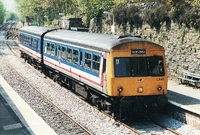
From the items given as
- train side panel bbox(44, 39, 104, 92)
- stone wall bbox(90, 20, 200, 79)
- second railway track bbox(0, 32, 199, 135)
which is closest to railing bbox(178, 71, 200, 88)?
stone wall bbox(90, 20, 200, 79)

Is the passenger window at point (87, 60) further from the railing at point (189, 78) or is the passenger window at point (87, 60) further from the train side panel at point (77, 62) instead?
the railing at point (189, 78)

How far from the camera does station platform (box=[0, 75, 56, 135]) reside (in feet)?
39.5

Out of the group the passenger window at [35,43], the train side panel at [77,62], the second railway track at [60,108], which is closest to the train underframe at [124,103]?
the second railway track at [60,108]

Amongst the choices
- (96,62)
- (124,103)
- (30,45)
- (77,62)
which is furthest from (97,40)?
(30,45)

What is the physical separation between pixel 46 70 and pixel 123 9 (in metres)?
7.63

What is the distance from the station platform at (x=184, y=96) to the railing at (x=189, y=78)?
0.30 m

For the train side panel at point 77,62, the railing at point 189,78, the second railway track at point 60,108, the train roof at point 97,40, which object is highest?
the train roof at point 97,40

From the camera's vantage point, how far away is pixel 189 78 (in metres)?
18.1

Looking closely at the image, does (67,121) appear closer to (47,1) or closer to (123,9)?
(123,9)

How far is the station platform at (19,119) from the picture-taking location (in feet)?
39.5

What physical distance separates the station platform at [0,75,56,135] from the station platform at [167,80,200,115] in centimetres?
540

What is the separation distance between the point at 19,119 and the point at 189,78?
9595 mm

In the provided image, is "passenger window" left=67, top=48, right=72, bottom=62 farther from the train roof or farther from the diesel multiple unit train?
the diesel multiple unit train

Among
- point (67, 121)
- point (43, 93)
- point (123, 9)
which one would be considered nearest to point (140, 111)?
point (67, 121)
